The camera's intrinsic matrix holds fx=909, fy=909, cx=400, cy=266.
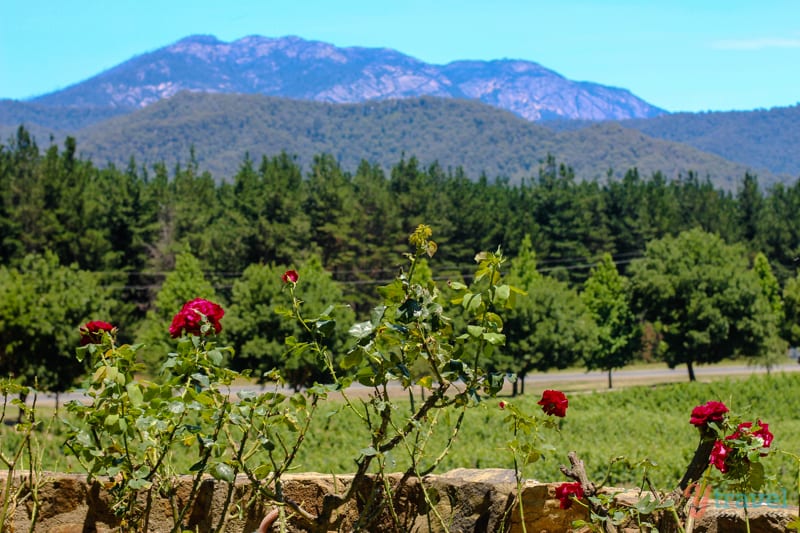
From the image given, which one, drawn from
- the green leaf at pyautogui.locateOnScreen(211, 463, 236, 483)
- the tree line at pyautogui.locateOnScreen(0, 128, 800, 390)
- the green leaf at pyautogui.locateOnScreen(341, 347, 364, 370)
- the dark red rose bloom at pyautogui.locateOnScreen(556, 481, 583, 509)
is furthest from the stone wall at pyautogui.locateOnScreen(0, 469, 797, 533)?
the tree line at pyautogui.locateOnScreen(0, 128, 800, 390)

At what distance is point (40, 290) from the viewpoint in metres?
26.9

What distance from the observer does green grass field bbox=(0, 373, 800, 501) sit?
42.1 feet

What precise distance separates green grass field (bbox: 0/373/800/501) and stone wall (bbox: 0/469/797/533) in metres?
4.57

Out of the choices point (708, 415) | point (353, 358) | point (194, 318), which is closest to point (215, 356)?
point (194, 318)

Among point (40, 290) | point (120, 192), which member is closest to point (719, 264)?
point (40, 290)

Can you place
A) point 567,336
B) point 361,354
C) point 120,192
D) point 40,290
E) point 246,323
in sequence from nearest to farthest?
point 361,354 < point 40,290 < point 246,323 < point 567,336 < point 120,192

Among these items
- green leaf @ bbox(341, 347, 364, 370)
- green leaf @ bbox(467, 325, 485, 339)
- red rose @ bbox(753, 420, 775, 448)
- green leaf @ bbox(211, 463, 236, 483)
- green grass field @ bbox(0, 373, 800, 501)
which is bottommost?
green grass field @ bbox(0, 373, 800, 501)

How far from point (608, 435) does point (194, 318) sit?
17.6m

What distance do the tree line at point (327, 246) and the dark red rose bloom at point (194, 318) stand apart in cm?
2292

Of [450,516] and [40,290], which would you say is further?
[40,290]

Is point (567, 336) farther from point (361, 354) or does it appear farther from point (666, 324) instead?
point (361, 354)

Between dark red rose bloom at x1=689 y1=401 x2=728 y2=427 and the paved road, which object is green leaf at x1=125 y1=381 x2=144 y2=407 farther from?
the paved road

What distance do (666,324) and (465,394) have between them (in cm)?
3773

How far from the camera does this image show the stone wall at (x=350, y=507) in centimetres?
364
